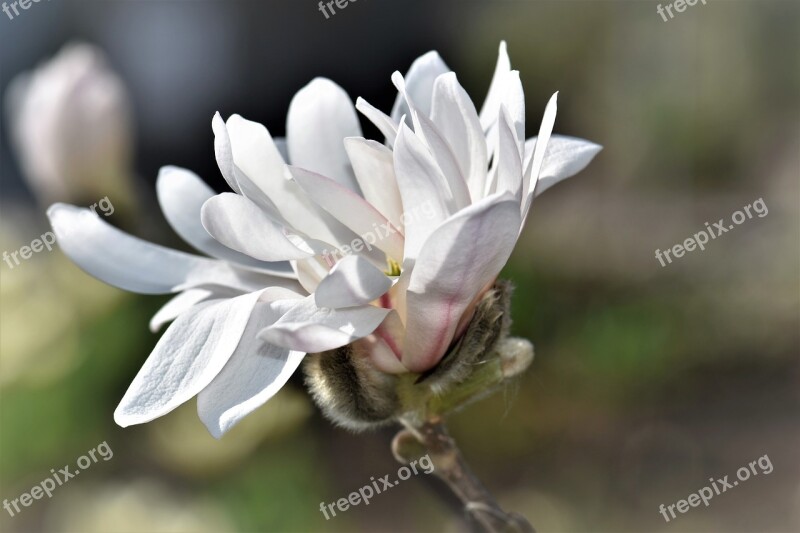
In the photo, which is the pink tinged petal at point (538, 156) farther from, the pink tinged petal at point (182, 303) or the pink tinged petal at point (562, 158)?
the pink tinged petal at point (182, 303)

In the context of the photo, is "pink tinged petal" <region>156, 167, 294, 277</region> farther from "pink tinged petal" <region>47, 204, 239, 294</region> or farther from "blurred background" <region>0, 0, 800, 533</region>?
"blurred background" <region>0, 0, 800, 533</region>

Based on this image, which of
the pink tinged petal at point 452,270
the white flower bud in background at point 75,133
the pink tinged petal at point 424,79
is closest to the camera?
the pink tinged petal at point 452,270

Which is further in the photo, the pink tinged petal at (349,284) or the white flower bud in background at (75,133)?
the white flower bud in background at (75,133)

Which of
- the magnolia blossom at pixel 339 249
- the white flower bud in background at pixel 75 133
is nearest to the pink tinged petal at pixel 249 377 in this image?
the magnolia blossom at pixel 339 249

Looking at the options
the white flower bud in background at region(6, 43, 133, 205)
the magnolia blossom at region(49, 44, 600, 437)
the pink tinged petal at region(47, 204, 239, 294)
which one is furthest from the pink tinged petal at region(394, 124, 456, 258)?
the white flower bud in background at region(6, 43, 133, 205)

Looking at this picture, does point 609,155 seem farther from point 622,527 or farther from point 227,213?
point 227,213

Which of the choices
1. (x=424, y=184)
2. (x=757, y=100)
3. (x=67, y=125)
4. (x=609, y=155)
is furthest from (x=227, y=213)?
(x=757, y=100)

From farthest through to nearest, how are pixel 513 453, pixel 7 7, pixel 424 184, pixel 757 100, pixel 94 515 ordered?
pixel 757 100
pixel 513 453
pixel 7 7
pixel 94 515
pixel 424 184
